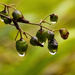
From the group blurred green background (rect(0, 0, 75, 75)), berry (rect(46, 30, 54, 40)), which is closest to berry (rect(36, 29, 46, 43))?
berry (rect(46, 30, 54, 40))

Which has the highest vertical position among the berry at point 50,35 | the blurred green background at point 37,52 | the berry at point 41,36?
the blurred green background at point 37,52

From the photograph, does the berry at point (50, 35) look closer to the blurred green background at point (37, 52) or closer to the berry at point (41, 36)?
the berry at point (41, 36)

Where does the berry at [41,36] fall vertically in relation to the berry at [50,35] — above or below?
above

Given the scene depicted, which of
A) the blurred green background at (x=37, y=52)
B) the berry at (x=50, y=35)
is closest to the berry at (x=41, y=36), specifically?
the berry at (x=50, y=35)

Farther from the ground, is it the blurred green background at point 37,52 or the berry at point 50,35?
the blurred green background at point 37,52

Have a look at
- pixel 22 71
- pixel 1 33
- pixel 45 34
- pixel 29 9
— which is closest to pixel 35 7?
pixel 29 9

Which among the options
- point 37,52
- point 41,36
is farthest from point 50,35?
point 37,52

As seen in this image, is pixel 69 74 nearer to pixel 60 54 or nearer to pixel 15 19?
pixel 60 54

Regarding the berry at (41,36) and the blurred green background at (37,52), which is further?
the blurred green background at (37,52)

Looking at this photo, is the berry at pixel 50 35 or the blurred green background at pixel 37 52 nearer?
the berry at pixel 50 35
